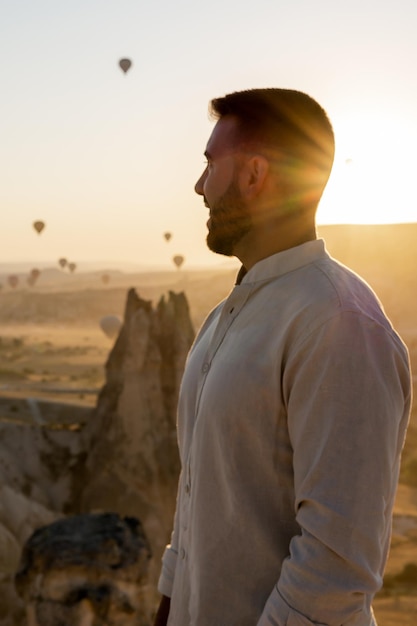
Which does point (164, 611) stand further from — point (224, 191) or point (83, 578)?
point (83, 578)

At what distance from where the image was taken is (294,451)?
194cm

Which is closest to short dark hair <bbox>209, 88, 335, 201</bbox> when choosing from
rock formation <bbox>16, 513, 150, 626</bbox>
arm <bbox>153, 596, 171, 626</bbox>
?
arm <bbox>153, 596, 171, 626</bbox>

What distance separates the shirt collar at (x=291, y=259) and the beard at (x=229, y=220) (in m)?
0.11

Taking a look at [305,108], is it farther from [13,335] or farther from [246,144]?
[13,335]

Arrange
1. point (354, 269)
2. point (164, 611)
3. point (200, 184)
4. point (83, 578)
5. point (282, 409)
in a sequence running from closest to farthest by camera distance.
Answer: point (282, 409) → point (200, 184) → point (164, 611) → point (83, 578) → point (354, 269)

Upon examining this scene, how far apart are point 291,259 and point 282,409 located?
0.40 m

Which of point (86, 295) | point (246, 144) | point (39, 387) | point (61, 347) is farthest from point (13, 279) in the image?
point (246, 144)

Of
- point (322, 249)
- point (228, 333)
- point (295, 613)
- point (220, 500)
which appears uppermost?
point (322, 249)

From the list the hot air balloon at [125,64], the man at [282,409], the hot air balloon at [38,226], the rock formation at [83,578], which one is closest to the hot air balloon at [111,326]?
the hot air balloon at [38,226]

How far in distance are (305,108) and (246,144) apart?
172 millimetres

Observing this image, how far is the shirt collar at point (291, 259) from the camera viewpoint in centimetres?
219

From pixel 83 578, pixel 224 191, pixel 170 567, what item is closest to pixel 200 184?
pixel 224 191

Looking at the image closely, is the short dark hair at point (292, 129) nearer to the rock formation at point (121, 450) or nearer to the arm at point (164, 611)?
the arm at point (164, 611)

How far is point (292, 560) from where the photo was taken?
6.25ft
